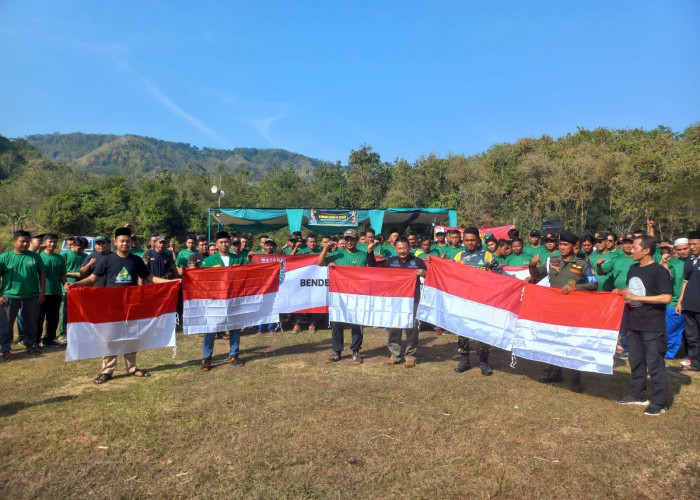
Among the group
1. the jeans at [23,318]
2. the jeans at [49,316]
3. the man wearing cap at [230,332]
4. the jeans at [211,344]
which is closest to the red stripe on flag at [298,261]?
the man wearing cap at [230,332]

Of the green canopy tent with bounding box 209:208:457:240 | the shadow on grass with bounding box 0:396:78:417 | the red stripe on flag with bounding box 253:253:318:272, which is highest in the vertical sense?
the green canopy tent with bounding box 209:208:457:240

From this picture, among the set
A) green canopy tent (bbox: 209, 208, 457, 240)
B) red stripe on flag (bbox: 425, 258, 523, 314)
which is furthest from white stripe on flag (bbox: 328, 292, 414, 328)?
green canopy tent (bbox: 209, 208, 457, 240)

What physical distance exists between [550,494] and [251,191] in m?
50.0

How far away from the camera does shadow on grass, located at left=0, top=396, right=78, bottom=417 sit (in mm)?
4844

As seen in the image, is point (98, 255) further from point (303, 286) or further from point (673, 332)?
point (673, 332)

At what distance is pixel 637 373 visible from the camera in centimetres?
526

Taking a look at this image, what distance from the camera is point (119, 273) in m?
6.02

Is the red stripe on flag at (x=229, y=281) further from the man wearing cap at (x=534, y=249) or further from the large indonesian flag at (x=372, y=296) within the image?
the man wearing cap at (x=534, y=249)

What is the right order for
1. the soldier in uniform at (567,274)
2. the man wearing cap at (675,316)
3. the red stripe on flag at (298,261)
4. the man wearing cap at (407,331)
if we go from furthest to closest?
the red stripe on flag at (298,261) → the man wearing cap at (675,316) → the man wearing cap at (407,331) → the soldier in uniform at (567,274)

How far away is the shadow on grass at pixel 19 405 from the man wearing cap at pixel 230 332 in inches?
68.2

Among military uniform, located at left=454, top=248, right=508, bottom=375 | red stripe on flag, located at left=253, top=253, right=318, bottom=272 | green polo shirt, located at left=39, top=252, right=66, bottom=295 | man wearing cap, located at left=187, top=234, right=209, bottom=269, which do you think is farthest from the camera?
man wearing cap, located at left=187, top=234, right=209, bottom=269

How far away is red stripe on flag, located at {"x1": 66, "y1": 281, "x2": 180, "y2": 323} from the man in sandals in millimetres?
182

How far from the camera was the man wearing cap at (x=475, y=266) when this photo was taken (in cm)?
639

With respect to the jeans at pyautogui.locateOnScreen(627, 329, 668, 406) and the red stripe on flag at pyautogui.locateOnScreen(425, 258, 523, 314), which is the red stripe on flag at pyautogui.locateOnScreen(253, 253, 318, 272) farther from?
the jeans at pyautogui.locateOnScreen(627, 329, 668, 406)
